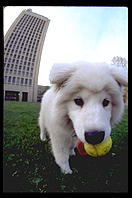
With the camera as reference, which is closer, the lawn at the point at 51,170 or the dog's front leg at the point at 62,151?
the lawn at the point at 51,170

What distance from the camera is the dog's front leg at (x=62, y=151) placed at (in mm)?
1725

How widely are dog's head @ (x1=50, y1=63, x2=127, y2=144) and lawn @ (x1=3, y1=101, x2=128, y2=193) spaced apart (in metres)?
0.71

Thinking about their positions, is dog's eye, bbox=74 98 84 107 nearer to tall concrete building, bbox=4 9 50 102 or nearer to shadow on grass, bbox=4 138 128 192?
tall concrete building, bbox=4 9 50 102

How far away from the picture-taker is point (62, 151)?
1751 mm

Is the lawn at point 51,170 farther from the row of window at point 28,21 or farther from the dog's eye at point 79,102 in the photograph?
the row of window at point 28,21

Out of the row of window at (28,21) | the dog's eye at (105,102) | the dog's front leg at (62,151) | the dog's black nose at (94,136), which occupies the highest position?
the row of window at (28,21)

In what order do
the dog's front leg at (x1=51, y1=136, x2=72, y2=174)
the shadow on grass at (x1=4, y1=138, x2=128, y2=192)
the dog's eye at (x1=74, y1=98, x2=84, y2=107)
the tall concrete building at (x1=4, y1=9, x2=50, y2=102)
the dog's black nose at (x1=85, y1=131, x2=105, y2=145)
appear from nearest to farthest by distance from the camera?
the dog's black nose at (x1=85, y1=131, x2=105, y2=145)
the dog's eye at (x1=74, y1=98, x2=84, y2=107)
the shadow on grass at (x1=4, y1=138, x2=128, y2=192)
the dog's front leg at (x1=51, y1=136, x2=72, y2=174)
the tall concrete building at (x1=4, y1=9, x2=50, y2=102)

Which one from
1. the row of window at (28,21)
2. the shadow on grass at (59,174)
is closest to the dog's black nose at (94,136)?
the shadow on grass at (59,174)

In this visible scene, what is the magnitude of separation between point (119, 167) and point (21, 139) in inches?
60.7

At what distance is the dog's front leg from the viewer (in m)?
1.73

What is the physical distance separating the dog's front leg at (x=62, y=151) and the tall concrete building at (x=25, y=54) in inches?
28.0

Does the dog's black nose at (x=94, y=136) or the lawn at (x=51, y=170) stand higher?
the dog's black nose at (x=94, y=136)

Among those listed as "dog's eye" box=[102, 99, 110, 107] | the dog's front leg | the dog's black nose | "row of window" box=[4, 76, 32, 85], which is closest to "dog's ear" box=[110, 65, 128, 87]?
"dog's eye" box=[102, 99, 110, 107]

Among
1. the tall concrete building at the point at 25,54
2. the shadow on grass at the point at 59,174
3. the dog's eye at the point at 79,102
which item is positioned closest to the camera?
the dog's eye at the point at 79,102
